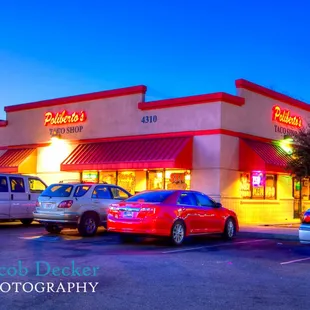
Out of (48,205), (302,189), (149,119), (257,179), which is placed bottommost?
(48,205)

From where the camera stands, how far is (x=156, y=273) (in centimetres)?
906

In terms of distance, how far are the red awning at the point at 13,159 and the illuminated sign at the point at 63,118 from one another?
1952 mm

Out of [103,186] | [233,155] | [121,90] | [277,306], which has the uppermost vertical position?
[121,90]

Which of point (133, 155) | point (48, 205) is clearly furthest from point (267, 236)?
point (133, 155)

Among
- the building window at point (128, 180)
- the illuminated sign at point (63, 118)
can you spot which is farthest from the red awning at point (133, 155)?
the illuminated sign at point (63, 118)

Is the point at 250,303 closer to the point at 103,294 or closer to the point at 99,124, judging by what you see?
the point at 103,294

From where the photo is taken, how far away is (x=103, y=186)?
17.0m

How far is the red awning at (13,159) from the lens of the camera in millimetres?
27281

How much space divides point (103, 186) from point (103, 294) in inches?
386

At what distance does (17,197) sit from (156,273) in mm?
10904

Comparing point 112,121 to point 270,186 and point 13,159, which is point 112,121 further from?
point 270,186

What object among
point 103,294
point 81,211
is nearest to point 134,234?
point 81,211

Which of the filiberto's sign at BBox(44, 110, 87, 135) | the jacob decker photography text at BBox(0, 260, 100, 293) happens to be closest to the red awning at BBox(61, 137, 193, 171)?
the filiberto's sign at BBox(44, 110, 87, 135)

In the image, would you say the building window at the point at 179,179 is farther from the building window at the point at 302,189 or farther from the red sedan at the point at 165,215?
the red sedan at the point at 165,215
